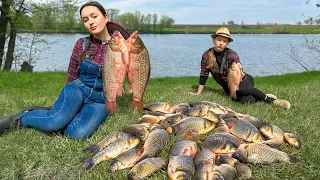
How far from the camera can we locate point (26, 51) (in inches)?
581

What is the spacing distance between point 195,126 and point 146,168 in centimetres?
81

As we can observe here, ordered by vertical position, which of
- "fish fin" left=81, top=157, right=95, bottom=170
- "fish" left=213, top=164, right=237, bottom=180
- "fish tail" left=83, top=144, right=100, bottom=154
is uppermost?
"fish" left=213, top=164, right=237, bottom=180

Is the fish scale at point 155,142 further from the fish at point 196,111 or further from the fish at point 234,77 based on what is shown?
the fish at point 234,77

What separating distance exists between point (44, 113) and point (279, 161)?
2753 millimetres

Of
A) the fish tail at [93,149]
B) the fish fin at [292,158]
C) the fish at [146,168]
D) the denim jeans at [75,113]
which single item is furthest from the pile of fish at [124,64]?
the fish fin at [292,158]

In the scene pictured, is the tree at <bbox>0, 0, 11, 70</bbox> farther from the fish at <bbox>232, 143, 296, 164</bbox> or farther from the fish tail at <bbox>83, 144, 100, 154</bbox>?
the fish at <bbox>232, 143, 296, 164</bbox>

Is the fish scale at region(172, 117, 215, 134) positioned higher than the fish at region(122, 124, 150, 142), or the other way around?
the fish scale at region(172, 117, 215, 134)

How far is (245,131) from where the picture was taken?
350 centimetres

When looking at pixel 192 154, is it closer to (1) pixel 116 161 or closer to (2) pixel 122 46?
(1) pixel 116 161

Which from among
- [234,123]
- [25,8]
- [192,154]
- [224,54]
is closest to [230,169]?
[192,154]

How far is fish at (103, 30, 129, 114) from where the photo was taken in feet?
11.1

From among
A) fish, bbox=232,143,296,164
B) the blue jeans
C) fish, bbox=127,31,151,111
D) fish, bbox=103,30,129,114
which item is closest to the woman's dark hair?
the blue jeans

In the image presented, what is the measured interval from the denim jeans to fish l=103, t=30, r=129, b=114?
25.8 inches

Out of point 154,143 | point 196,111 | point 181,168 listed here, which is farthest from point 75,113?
point 181,168
